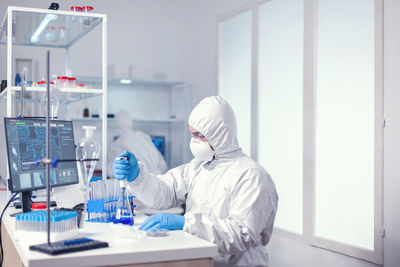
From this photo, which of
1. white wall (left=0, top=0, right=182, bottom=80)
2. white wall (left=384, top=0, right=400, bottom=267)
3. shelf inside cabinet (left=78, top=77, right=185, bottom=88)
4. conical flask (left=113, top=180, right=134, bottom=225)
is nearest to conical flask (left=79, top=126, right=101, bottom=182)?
conical flask (left=113, top=180, right=134, bottom=225)

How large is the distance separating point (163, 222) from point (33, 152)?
0.67m

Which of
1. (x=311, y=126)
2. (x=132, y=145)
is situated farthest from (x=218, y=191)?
(x=132, y=145)

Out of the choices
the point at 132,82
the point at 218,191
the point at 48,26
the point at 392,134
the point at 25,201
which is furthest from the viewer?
the point at 132,82

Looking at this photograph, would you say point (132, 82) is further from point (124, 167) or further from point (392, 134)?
point (124, 167)

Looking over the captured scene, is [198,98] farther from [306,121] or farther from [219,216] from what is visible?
[219,216]

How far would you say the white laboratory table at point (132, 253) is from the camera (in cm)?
140

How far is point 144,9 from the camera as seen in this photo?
236 inches

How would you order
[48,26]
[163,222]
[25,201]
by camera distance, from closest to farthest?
[163,222] → [25,201] → [48,26]

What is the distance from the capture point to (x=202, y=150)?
89.0 inches

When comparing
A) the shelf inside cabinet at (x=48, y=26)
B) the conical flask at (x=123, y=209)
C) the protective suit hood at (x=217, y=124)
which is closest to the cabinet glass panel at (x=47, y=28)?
the shelf inside cabinet at (x=48, y=26)

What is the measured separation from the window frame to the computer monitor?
6.31 feet

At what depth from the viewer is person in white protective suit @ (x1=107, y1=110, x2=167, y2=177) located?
5.12 meters

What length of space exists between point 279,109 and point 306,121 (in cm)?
48

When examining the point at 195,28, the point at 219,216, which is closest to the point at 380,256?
the point at 219,216
